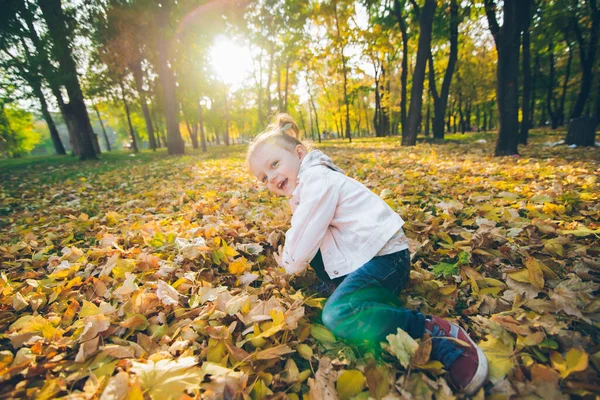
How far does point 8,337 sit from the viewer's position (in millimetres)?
1210

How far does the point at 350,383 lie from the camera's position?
99 centimetres

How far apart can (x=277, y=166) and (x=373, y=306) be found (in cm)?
99

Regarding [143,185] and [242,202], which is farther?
[143,185]

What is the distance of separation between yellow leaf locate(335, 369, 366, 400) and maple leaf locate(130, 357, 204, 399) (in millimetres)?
521

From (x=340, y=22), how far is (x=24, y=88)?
1534 centimetres

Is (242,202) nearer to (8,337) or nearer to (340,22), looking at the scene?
(8,337)

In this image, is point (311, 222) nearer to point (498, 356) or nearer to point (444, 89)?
point (498, 356)

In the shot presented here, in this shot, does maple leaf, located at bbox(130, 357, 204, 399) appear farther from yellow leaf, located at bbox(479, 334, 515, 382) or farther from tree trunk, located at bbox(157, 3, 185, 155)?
tree trunk, located at bbox(157, 3, 185, 155)

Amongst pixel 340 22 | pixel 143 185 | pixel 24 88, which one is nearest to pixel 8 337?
pixel 143 185

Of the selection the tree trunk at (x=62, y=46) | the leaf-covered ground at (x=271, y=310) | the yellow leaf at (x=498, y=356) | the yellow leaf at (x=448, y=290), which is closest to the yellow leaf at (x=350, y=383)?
the leaf-covered ground at (x=271, y=310)

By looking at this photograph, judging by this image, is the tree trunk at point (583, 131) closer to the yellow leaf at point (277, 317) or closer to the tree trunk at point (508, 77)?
the tree trunk at point (508, 77)

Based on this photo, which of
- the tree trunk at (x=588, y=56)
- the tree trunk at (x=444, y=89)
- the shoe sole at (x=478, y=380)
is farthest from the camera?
the tree trunk at (x=444, y=89)

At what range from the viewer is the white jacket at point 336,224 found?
1400mm

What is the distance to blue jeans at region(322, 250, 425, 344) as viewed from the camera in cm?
115
